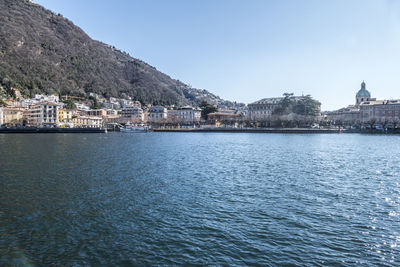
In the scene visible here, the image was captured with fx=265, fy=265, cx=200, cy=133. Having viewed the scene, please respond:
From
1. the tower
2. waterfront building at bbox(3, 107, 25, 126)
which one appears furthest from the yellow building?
the tower

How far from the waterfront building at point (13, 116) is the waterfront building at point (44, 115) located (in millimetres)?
3993

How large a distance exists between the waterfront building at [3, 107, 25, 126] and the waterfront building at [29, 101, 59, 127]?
399cm

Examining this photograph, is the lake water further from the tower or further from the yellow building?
the tower

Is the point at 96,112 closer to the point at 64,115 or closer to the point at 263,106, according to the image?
the point at 64,115

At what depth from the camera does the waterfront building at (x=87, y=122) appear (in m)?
123

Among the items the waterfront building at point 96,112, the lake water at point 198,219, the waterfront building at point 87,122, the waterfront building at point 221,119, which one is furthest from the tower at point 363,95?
the lake water at point 198,219

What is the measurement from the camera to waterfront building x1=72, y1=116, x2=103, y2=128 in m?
123

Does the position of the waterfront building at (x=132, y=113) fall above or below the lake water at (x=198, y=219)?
above

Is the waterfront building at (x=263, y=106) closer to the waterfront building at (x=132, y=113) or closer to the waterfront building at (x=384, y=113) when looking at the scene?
the waterfront building at (x=384, y=113)

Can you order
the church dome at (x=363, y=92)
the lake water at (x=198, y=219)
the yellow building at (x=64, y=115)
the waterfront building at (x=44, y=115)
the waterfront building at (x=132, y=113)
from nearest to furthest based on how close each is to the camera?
the lake water at (x=198, y=219) → the waterfront building at (x=44, y=115) → the yellow building at (x=64, y=115) → the waterfront building at (x=132, y=113) → the church dome at (x=363, y=92)

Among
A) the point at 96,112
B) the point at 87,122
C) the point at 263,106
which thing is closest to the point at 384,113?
the point at 263,106

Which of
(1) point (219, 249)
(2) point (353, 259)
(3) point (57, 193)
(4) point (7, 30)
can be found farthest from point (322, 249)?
(4) point (7, 30)

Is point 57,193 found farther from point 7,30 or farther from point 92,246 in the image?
point 7,30

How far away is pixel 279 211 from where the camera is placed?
41.6 ft
